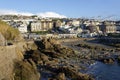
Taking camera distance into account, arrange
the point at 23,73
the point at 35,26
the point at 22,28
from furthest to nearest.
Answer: the point at 35,26 < the point at 22,28 < the point at 23,73

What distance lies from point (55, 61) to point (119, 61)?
7224 mm

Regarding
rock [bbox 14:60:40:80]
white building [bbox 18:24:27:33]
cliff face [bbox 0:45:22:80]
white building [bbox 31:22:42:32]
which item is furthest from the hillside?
white building [bbox 31:22:42:32]

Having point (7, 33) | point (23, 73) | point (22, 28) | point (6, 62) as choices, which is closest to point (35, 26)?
point (22, 28)

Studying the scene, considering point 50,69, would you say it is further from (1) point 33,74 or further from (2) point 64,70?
(1) point 33,74

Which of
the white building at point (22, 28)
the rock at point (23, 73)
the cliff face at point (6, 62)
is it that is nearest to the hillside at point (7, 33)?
the rock at point (23, 73)

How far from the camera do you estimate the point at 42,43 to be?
4169 centimetres

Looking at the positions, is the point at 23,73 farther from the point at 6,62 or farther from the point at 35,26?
the point at 35,26

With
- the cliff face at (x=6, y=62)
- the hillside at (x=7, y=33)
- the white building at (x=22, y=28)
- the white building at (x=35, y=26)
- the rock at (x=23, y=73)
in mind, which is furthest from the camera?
the white building at (x=35, y=26)

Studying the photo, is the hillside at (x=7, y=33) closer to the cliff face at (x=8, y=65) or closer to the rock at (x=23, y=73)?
the rock at (x=23, y=73)

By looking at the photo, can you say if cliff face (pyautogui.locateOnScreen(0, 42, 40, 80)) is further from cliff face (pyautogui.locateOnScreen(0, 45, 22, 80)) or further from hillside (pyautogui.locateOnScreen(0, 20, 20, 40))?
hillside (pyautogui.locateOnScreen(0, 20, 20, 40))

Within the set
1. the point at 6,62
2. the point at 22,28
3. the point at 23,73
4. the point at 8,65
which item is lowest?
the point at 22,28

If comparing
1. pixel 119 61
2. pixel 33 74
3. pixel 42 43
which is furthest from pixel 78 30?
pixel 33 74

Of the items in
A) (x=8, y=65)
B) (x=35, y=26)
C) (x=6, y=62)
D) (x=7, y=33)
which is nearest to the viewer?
(x=6, y=62)

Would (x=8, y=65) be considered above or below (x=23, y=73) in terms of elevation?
above
